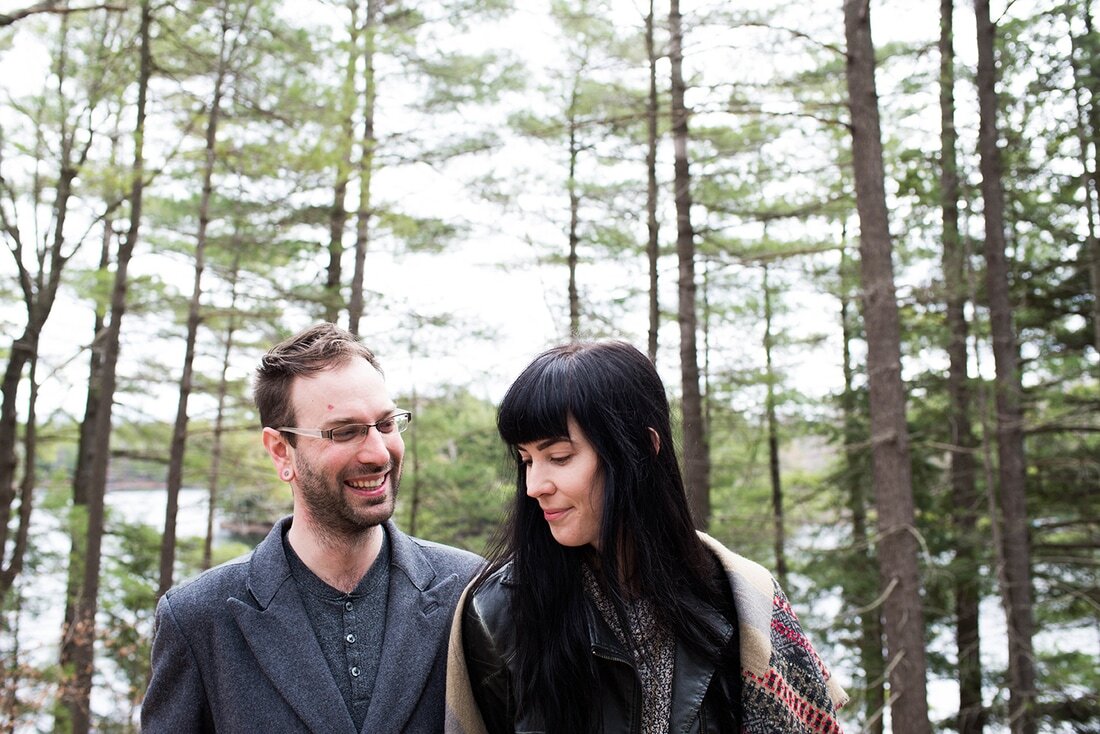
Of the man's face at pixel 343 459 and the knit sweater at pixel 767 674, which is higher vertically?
the man's face at pixel 343 459

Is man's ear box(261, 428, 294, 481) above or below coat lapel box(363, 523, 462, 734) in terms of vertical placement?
above

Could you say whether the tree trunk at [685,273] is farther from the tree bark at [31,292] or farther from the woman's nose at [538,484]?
the woman's nose at [538,484]

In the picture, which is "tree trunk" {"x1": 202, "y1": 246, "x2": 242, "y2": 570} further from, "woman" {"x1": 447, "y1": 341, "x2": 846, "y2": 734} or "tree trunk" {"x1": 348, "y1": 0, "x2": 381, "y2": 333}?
"woman" {"x1": 447, "y1": 341, "x2": 846, "y2": 734}

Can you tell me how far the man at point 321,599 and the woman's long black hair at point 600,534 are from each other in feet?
1.10

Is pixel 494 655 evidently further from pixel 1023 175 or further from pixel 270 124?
pixel 1023 175

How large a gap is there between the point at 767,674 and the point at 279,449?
1270 mm

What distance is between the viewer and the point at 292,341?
2234 mm

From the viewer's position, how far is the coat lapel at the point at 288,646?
6.30 ft

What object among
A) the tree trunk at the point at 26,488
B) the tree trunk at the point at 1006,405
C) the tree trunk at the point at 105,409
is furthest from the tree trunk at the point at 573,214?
the tree trunk at the point at 26,488

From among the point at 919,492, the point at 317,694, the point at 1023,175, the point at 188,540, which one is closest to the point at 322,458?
the point at 317,694

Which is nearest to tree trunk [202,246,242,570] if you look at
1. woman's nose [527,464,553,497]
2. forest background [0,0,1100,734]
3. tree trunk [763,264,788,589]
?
forest background [0,0,1100,734]

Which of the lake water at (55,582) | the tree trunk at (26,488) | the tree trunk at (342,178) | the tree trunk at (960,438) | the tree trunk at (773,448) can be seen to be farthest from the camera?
the lake water at (55,582)

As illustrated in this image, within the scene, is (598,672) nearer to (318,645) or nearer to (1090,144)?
(318,645)

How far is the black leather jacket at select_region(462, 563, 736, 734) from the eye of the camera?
1746 mm
